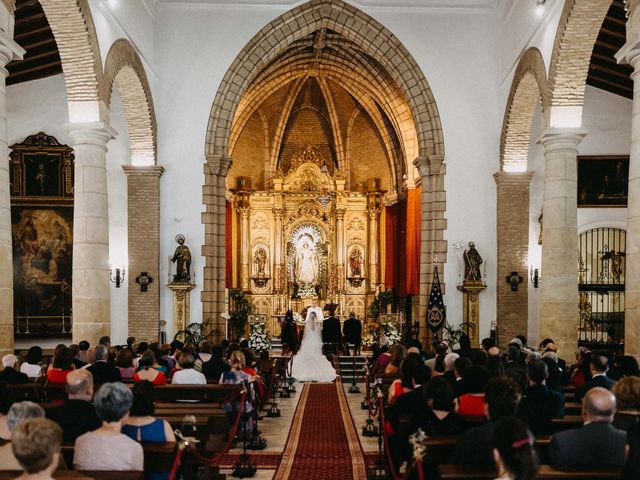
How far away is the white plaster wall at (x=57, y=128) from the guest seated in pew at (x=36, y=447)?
13633 mm

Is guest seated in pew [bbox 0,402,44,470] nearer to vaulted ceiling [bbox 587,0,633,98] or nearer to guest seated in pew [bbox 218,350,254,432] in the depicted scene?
guest seated in pew [bbox 218,350,254,432]

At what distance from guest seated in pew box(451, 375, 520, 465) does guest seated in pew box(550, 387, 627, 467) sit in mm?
342

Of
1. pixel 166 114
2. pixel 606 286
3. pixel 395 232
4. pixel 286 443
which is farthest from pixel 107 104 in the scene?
pixel 395 232

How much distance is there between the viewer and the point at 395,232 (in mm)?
24203

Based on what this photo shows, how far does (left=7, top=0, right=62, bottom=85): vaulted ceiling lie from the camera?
13.0m

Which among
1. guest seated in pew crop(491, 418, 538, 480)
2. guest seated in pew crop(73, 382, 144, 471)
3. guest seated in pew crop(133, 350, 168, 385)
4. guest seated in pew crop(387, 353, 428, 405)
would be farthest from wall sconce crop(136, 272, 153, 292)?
guest seated in pew crop(491, 418, 538, 480)

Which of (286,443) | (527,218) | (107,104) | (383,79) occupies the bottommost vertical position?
(286,443)

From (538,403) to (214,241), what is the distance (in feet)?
39.2

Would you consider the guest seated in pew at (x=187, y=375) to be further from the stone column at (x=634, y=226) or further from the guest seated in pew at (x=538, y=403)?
the stone column at (x=634, y=226)

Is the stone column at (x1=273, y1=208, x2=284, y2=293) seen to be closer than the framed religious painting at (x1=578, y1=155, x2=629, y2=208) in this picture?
No

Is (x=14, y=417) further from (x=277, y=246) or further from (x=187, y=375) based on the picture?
(x=277, y=246)

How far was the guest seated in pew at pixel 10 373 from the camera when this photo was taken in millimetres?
7730

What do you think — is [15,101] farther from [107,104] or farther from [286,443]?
[286,443]

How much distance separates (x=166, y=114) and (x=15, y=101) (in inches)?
127
